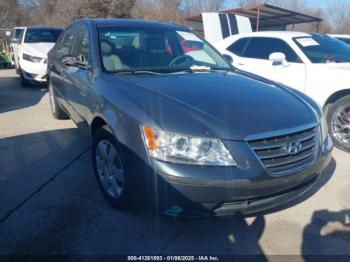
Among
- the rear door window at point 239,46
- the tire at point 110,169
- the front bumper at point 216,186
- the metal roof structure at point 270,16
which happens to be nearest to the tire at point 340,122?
the rear door window at point 239,46

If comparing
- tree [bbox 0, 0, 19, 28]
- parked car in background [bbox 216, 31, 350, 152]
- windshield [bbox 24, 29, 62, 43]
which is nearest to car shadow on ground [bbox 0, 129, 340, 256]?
parked car in background [bbox 216, 31, 350, 152]

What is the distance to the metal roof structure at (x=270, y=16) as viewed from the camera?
16.7 m

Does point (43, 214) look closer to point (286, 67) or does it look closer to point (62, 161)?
point (62, 161)

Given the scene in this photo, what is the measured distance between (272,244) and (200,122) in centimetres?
113

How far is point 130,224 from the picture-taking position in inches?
114

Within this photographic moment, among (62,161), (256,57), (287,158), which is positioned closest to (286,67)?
(256,57)

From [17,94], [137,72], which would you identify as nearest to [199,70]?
[137,72]

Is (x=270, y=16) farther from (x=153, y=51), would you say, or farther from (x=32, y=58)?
(x=153, y=51)

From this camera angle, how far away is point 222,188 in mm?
2289

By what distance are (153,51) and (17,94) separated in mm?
5911

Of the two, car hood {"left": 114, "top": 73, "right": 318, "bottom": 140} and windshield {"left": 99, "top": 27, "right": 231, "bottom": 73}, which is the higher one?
windshield {"left": 99, "top": 27, "right": 231, "bottom": 73}

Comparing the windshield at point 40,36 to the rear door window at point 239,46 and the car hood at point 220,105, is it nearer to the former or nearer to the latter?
the rear door window at point 239,46

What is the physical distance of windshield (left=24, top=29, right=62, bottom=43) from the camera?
9625 mm

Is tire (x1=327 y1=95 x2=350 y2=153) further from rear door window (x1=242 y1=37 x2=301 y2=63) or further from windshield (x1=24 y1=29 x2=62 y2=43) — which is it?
windshield (x1=24 y1=29 x2=62 y2=43)
